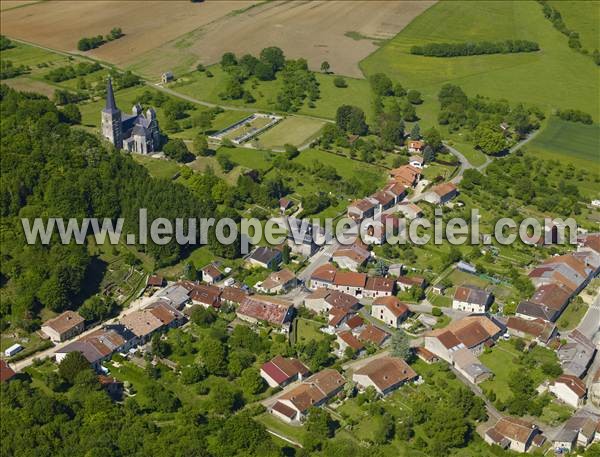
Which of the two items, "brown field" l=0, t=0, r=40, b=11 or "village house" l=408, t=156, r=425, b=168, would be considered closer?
"village house" l=408, t=156, r=425, b=168

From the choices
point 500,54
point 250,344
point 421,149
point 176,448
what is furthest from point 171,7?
point 176,448

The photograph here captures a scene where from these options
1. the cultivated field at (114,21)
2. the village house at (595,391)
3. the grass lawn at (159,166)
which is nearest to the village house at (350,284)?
the village house at (595,391)

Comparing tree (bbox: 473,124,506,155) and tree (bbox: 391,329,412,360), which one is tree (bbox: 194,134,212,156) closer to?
tree (bbox: 473,124,506,155)

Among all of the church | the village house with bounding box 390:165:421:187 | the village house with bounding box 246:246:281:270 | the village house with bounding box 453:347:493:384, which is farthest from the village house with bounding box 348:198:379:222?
the church

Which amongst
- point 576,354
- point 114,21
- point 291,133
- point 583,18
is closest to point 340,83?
point 291,133

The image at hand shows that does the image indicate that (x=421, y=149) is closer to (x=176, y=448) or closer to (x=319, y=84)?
(x=319, y=84)
